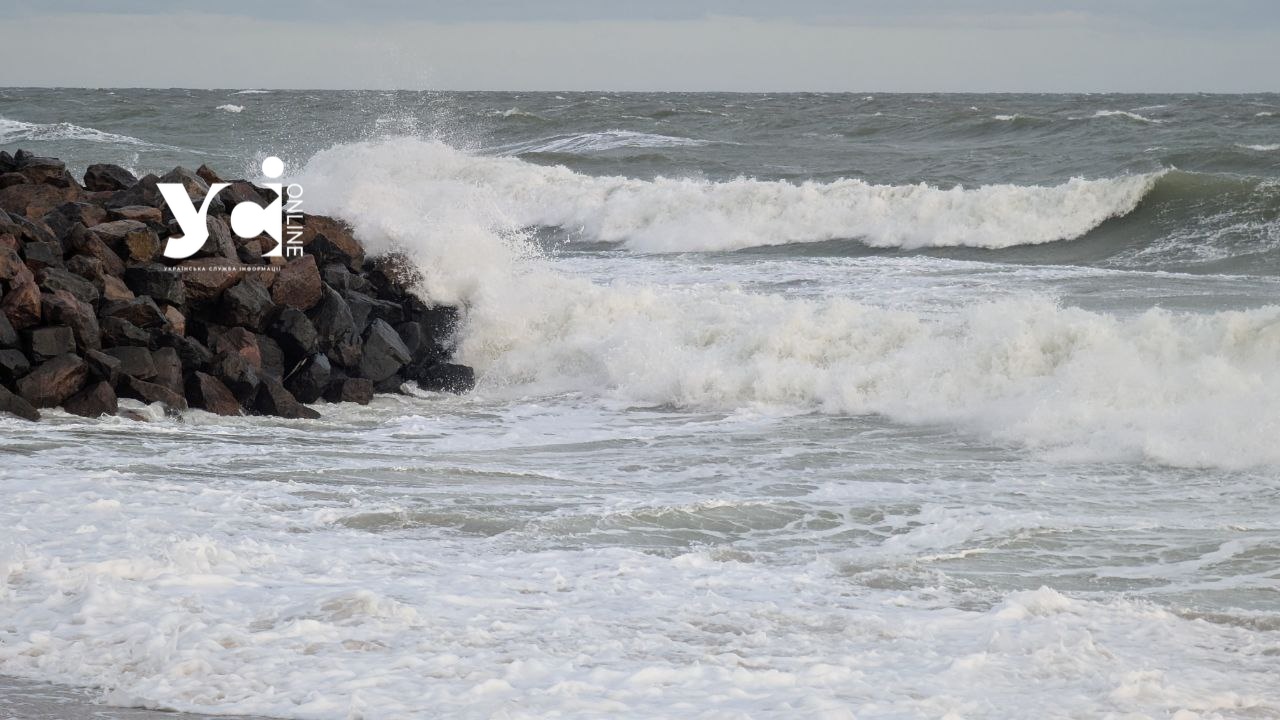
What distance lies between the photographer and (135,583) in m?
5.20

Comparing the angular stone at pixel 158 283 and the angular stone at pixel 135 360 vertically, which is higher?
the angular stone at pixel 158 283

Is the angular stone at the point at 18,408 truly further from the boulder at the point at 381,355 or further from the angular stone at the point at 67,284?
the boulder at the point at 381,355

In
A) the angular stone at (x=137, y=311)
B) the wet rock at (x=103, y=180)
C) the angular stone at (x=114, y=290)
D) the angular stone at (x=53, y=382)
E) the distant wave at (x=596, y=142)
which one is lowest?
the angular stone at (x=53, y=382)

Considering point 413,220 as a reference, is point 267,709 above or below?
below

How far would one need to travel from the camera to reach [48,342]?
8750mm

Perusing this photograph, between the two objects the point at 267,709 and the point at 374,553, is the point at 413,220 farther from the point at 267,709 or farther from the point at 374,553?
the point at 267,709

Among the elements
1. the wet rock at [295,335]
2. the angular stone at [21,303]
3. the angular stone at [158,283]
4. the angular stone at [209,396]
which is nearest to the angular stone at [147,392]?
the angular stone at [209,396]

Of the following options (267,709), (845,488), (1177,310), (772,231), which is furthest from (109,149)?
(267,709)

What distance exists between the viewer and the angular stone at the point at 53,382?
8.54m

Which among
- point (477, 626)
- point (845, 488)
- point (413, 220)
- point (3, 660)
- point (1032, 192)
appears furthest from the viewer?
point (1032, 192)

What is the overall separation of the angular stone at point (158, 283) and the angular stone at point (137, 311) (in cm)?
21

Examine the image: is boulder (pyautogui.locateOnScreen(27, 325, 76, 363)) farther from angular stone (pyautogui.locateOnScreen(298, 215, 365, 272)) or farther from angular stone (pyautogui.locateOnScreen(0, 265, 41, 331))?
angular stone (pyautogui.locateOnScreen(298, 215, 365, 272))

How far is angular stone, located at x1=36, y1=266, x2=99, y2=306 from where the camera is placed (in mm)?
9164

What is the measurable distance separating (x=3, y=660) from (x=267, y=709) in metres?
1.00
